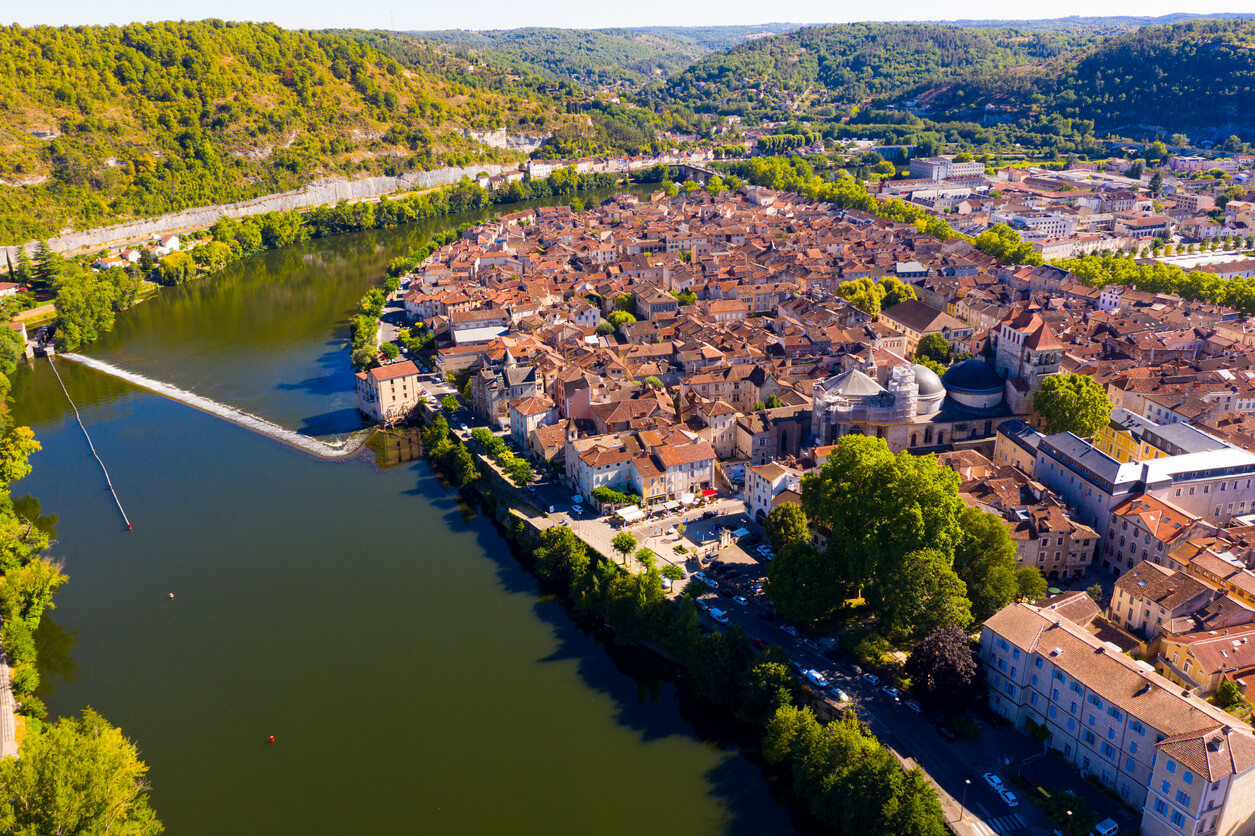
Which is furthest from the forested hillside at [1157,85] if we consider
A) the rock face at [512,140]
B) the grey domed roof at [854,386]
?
the grey domed roof at [854,386]

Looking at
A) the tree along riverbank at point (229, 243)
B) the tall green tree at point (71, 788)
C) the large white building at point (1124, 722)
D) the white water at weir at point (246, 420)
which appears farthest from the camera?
the tree along riverbank at point (229, 243)

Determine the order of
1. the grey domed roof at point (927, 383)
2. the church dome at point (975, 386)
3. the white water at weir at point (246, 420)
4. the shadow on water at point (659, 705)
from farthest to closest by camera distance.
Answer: the white water at weir at point (246, 420), the church dome at point (975, 386), the grey domed roof at point (927, 383), the shadow on water at point (659, 705)

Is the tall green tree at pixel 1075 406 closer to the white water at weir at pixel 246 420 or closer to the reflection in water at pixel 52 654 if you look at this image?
the white water at weir at pixel 246 420

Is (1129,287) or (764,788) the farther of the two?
(1129,287)

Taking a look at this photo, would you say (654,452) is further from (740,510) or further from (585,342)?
(585,342)

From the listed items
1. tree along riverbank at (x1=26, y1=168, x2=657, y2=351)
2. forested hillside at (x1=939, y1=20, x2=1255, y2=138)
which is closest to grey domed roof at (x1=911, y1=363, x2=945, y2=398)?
tree along riverbank at (x1=26, y1=168, x2=657, y2=351)

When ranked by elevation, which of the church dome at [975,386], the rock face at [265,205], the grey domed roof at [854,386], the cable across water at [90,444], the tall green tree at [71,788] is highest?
the rock face at [265,205]

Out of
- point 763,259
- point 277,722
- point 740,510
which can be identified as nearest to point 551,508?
point 740,510

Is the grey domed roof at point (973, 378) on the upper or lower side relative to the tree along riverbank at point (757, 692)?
upper
